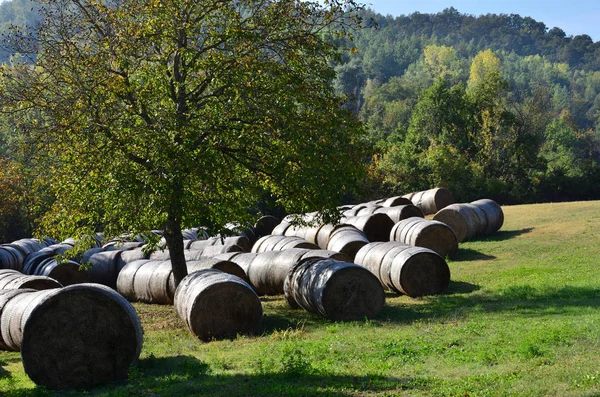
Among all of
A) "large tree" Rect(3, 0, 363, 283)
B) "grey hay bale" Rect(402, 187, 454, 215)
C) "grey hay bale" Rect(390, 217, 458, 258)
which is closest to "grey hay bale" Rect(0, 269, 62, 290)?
"large tree" Rect(3, 0, 363, 283)

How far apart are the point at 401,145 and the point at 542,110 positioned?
1642 centimetres

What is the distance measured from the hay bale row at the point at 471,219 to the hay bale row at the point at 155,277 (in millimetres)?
13915

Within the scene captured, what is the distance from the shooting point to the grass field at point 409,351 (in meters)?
10.6

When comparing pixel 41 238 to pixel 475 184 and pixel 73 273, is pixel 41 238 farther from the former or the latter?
pixel 475 184

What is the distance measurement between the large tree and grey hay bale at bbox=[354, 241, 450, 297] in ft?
9.57

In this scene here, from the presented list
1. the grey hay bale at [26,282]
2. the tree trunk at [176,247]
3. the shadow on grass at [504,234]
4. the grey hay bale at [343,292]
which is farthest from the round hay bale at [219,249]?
the shadow on grass at [504,234]

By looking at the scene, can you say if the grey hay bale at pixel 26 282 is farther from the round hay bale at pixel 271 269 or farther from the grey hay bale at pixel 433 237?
the grey hay bale at pixel 433 237

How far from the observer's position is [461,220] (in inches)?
1336

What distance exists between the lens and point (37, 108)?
Answer: 62.9ft

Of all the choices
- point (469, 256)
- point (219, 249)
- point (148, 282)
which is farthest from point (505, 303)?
point (219, 249)

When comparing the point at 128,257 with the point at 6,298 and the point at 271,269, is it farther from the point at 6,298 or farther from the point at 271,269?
the point at 6,298

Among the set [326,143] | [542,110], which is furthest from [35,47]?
[542,110]

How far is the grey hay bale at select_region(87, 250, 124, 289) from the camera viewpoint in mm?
29391

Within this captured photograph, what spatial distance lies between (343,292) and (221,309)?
303cm
